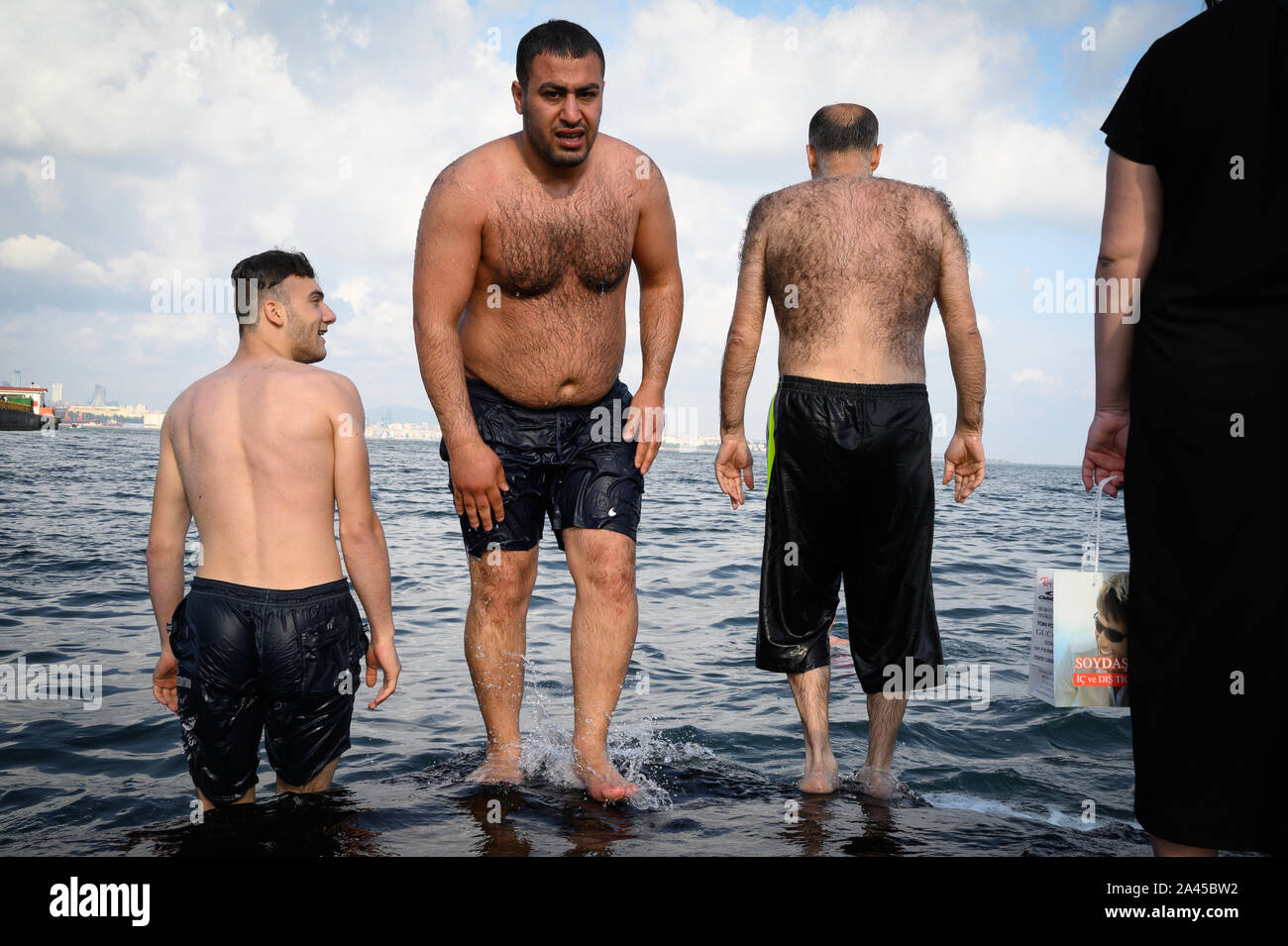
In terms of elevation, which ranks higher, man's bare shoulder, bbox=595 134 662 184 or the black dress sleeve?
man's bare shoulder, bbox=595 134 662 184

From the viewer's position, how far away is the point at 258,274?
3.35 m

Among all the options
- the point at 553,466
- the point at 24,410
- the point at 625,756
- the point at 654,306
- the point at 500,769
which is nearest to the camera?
the point at 500,769

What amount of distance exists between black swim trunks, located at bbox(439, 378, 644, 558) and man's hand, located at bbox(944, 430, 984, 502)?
4.35 feet

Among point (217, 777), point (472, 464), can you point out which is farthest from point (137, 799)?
point (472, 464)

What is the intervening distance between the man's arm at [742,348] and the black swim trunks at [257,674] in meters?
1.66

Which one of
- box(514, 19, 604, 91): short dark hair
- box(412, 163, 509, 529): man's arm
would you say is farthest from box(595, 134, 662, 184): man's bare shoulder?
box(412, 163, 509, 529): man's arm

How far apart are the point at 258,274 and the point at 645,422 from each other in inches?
62.8

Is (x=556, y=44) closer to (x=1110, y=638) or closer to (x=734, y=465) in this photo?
(x=734, y=465)

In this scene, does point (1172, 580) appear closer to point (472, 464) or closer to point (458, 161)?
point (472, 464)

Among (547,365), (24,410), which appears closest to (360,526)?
(547,365)

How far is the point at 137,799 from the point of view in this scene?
4258 mm

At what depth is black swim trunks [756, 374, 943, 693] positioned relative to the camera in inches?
146

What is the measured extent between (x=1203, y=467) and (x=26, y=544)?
14187 millimetres

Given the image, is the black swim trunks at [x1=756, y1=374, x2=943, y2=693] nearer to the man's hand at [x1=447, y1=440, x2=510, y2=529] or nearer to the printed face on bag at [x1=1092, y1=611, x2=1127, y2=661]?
the printed face on bag at [x1=1092, y1=611, x2=1127, y2=661]
